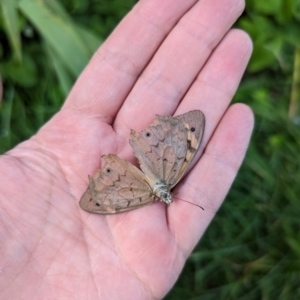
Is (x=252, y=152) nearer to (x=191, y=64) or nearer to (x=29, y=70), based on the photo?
(x=191, y=64)

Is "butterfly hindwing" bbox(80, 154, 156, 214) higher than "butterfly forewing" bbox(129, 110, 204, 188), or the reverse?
"butterfly forewing" bbox(129, 110, 204, 188)

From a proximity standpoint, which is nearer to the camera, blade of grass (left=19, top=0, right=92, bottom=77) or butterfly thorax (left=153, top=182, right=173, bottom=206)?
butterfly thorax (left=153, top=182, right=173, bottom=206)

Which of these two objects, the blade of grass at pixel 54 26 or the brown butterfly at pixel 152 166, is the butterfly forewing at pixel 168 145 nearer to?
the brown butterfly at pixel 152 166

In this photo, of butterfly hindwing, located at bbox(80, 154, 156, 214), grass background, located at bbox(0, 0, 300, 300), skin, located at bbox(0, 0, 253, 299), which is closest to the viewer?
skin, located at bbox(0, 0, 253, 299)

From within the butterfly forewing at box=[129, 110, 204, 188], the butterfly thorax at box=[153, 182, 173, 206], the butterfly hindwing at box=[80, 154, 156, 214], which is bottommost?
the butterfly hindwing at box=[80, 154, 156, 214]

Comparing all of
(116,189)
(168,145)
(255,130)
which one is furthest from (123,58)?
(255,130)

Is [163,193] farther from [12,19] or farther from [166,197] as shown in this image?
[12,19]

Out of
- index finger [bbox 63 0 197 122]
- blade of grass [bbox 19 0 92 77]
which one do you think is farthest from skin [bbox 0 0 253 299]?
blade of grass [bbox 19 0 92 77]

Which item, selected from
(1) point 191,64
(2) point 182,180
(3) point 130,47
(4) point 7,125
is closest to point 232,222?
(2) point 182,180

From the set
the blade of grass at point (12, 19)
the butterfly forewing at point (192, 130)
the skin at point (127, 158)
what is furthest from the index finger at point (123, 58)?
the blade of grass at point (12, 19)

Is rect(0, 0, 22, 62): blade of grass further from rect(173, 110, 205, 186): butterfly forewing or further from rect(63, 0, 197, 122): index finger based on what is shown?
rect(173, 110, 205, 186): butterfly forewing
